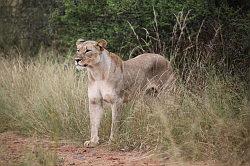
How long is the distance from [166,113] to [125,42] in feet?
12.8

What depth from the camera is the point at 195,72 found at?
8.97 metres

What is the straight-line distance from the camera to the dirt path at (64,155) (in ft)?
21.7

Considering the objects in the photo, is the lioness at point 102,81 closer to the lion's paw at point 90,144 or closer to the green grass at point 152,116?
the lion's paw at point 90,144

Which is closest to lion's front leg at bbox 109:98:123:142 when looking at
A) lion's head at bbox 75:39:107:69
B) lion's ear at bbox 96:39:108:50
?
lion's head at bbox 75:39:107:69

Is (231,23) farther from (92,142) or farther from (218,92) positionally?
(92,142)

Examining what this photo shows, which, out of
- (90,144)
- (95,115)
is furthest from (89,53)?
(90,144)

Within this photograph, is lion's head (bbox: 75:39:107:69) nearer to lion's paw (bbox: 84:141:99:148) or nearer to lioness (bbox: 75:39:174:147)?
lioness (bbox: 75:39:174:147)

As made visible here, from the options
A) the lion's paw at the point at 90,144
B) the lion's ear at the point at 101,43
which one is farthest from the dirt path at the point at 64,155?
the lion's ear at the point at 101,43

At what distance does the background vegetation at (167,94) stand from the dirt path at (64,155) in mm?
210

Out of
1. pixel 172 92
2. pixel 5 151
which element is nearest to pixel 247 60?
pixel 172 92

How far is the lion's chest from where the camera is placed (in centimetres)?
797

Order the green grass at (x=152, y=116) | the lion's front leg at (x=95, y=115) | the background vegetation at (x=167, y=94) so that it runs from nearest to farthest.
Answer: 1. the green grass at (x=152, y=116)
2. the background vegetation at (x=167, y=94)
3. the lion's front leg at (x=95, y=115)

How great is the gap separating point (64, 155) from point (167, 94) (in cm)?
177

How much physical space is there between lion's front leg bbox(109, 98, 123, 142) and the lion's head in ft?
1.91
